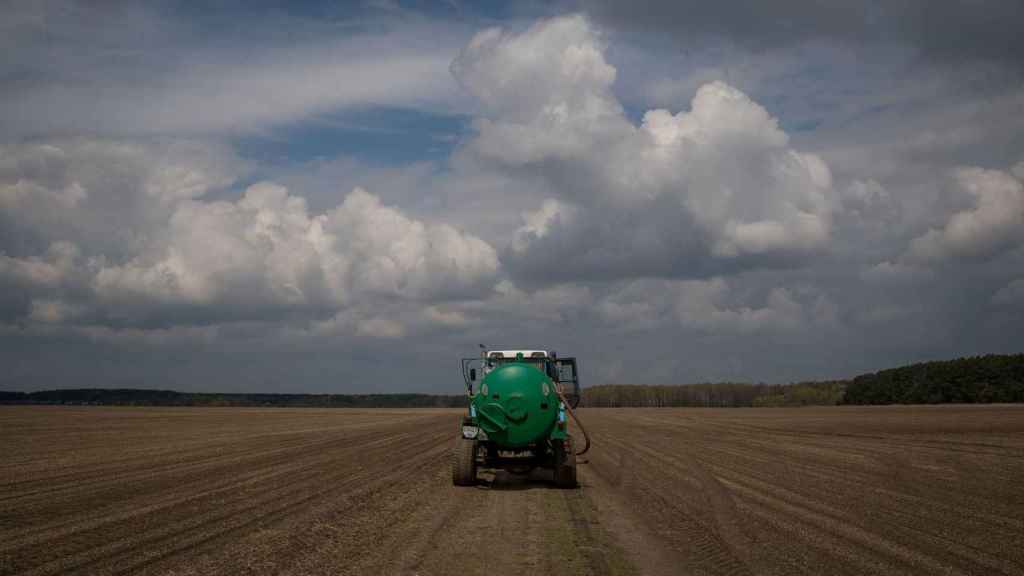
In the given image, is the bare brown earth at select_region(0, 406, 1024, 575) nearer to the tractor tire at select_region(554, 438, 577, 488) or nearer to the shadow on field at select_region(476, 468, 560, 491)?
the shadow on field at select_region(476, 468, 560, 491)

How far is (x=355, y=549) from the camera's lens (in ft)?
34.9

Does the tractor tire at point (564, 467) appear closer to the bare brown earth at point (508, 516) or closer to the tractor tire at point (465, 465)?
the bare brown earth at point (508, 516)

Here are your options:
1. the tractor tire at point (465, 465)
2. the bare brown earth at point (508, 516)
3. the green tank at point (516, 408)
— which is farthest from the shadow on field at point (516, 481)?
the green tank at point (516, 408)

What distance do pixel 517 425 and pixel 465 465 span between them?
144 cm

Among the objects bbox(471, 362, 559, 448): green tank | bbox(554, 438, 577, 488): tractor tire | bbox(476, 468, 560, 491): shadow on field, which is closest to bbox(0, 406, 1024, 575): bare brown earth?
bbox(476, 468, 560, 491): shadow on field

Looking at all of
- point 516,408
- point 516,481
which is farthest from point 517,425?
point 516,481

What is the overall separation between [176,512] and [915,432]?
3663 cm

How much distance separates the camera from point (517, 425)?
17.2 metres

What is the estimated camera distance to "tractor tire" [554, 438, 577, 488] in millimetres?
17297

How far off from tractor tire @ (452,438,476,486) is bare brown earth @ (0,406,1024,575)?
1.94 ft

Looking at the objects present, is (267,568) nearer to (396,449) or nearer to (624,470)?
(624,470)

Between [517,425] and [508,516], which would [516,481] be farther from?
[508,516]

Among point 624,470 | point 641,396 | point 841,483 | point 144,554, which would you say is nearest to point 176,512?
point 144,554

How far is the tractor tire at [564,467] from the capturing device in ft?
56.7
